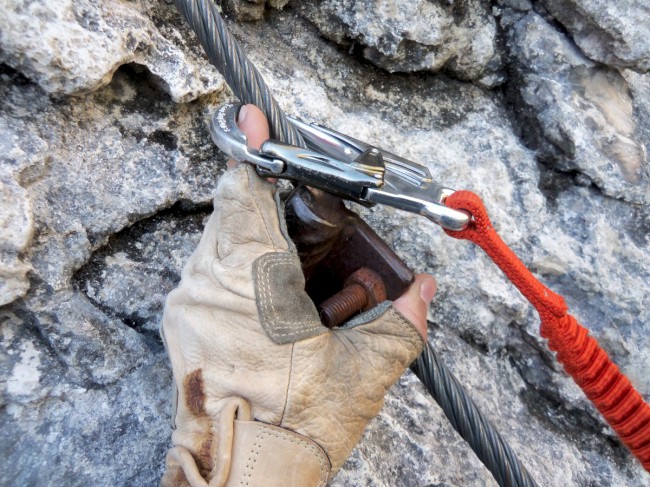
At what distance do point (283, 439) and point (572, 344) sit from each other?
1.93 ft

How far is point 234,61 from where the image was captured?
1.02 metres

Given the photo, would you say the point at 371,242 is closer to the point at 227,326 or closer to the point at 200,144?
the point at 227,326

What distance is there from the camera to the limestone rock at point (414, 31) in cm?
140

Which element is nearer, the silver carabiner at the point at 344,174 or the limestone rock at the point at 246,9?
the silver carabiner at the point at 344,174

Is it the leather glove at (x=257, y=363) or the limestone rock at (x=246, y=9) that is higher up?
the limestone rock at (x=246, y=9)

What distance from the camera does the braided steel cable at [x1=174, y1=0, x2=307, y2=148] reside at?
1.01m

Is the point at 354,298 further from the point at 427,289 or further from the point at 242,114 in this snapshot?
the point at 242,114

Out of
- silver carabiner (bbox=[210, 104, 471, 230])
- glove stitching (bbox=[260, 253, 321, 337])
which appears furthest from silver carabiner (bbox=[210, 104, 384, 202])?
glove stitching (bbox=[260, 253, 321, 337])

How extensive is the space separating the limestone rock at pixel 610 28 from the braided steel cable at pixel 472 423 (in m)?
0.95

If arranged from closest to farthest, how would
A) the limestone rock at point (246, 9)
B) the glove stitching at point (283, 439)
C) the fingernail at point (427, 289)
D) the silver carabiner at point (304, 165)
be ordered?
the glove stitching at point (283, 439) → the silver carabiner at point (304, 165) → the fingernail at point (427, 289) → the limestone rock at point (246, 9)

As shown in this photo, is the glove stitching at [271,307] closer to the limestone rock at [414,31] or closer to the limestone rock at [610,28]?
the limestone rock at [414,31]

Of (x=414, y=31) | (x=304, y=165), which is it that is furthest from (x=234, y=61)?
(x=414, y=31)

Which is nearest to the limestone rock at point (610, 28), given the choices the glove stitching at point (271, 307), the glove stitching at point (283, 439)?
the glove stitching at point (271, 307)

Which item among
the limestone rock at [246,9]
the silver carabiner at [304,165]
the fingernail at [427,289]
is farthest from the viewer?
the limestone rock at [246,9]
